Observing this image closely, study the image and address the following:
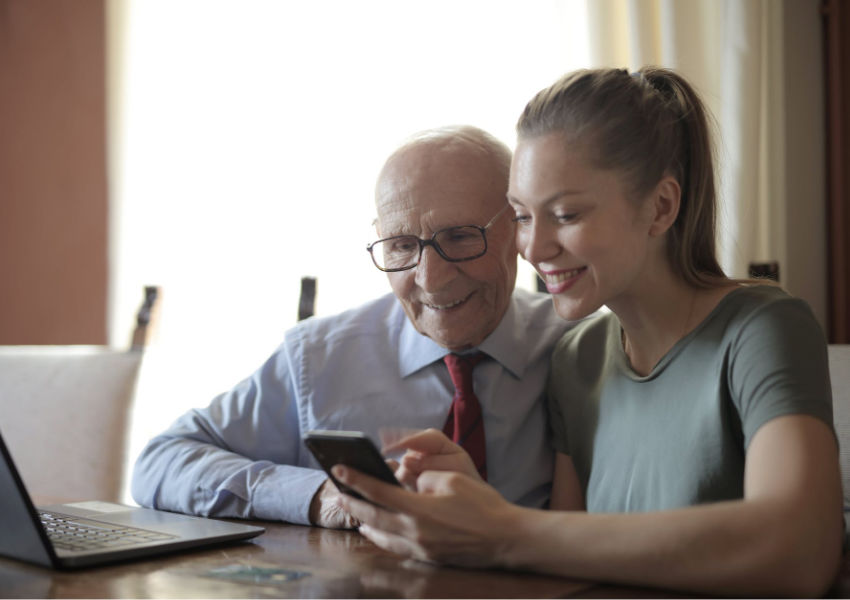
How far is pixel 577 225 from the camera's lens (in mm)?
1118

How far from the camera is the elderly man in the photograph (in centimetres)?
146

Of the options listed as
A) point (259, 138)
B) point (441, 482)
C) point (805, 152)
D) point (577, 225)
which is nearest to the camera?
point (441, 482)

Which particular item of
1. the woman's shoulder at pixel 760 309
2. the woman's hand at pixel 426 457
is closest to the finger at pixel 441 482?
the woman's hand at pixel 426 457

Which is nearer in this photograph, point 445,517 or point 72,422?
point 445,517

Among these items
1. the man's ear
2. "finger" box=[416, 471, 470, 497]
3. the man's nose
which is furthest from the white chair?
the man's ear

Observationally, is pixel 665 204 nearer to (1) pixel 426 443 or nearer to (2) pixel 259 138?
(1) pixel 426 443

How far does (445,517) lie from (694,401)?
0.38m

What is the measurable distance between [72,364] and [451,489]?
144 cm

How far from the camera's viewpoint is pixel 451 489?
96cm

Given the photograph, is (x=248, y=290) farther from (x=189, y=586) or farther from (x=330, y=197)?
(x=189, y=586)

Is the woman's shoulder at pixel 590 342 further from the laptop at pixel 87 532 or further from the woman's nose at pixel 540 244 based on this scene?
the laptop at pixel 87 532

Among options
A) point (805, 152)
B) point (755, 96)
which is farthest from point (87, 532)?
point (805, 152)

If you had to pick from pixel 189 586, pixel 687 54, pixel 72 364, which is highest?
pixel 687 54

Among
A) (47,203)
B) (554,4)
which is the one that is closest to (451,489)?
(554,4)
